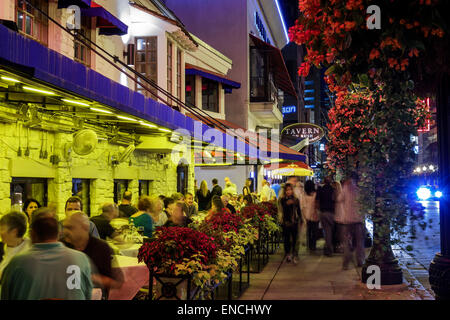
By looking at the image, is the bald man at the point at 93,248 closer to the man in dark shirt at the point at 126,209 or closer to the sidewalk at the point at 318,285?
the sidewalk at the point at 318,285

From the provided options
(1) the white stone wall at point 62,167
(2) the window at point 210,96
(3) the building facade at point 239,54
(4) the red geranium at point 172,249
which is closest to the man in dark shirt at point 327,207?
(1) the white stone wall at point 62,167

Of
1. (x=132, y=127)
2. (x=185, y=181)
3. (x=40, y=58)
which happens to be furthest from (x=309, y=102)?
(x=40, y=58)

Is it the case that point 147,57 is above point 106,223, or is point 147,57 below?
above

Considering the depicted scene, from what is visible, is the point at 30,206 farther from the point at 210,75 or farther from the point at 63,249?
the point at 210,75

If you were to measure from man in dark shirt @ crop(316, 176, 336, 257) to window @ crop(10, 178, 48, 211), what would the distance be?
21.7ft

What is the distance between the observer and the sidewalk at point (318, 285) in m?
8.61

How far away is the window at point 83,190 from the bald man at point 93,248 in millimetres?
5899

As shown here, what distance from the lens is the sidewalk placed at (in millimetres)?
8609

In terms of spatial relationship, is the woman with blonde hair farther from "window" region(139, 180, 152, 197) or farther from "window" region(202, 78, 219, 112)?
"window" region(202, 78, 219, 112)

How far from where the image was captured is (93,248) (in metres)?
5.57

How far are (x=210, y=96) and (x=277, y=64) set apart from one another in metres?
7.25

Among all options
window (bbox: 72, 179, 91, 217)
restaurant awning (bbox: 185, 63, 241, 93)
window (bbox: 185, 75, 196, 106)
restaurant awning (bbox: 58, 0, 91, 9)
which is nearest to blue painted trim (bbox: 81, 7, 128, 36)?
restaurant awning (bbox: 58, 0, 91, 9)

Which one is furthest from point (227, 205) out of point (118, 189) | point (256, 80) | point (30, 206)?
point (256, 80)
